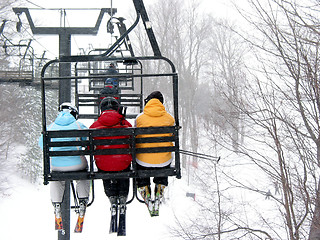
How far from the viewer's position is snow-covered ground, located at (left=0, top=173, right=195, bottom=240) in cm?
1343

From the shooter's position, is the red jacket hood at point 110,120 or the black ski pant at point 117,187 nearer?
the red jacket hood at point 110,120

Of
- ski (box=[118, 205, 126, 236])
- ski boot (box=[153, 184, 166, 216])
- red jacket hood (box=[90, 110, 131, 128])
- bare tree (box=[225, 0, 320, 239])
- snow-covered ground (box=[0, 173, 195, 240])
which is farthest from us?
snow-covered ground (box=[0, 173, 195, 240])

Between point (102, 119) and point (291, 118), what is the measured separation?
5.07 metres

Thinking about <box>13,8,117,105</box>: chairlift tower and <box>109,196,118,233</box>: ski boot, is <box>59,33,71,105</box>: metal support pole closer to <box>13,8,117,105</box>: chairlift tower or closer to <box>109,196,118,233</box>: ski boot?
<box>13,8,117,105</box>: chairlift tower

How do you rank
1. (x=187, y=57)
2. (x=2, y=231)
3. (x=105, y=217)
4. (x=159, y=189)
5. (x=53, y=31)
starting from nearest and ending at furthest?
1. (x=159, y=189)
2. (x=53, y=31)
3. (x=2, y=231)
4. (x=105, y=217)
5. (x=187, y=57)

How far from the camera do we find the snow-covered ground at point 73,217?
1343 cm

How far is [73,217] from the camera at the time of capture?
18.1m

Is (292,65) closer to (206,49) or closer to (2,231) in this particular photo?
(2,231)

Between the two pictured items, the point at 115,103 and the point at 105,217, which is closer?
the point at 115,103

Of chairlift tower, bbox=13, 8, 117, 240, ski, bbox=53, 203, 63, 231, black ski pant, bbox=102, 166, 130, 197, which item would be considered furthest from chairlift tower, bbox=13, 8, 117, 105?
black ski pant, bbox=102, 166, 130, 197

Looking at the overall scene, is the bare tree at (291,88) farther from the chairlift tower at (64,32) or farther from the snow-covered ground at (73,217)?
the snow-covered ground at (73,217)

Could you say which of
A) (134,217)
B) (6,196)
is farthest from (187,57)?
(6,196)

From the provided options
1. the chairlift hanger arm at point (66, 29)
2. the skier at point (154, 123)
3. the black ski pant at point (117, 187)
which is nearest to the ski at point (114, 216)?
the black ski pant at point (117, 187)

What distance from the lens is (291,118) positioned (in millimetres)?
6746
